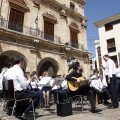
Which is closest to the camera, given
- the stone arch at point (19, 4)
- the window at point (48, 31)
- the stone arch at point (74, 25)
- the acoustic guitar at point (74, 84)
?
the acoustic guitar at point (74, 84)

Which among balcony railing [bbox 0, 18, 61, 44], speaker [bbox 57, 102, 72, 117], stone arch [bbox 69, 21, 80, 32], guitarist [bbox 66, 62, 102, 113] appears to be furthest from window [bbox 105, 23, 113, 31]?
speaker [bbox 57, 102, 72, 117]

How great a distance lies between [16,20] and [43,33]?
249cm

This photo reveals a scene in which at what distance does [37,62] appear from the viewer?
40.8 ft

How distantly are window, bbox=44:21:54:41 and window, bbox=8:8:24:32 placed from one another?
7.80ft

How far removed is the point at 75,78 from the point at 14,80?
70.7 inches

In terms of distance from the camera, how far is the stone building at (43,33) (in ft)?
37.2

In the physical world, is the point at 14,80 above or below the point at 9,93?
above

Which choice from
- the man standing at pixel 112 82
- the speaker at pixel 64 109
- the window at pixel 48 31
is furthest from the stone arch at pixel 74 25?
the speaker at pixel 64 109

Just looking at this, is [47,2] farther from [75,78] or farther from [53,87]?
[75,78]

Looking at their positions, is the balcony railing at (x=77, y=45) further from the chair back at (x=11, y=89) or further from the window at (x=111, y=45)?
the chair back at (x=11, y=89)

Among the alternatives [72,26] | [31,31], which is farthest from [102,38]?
[31,31]

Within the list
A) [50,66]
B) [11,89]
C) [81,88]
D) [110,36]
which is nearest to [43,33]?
[50,66]

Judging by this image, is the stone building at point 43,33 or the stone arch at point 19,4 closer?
the stone building at point 43,33

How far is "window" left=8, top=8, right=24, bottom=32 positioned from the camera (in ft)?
38.4
